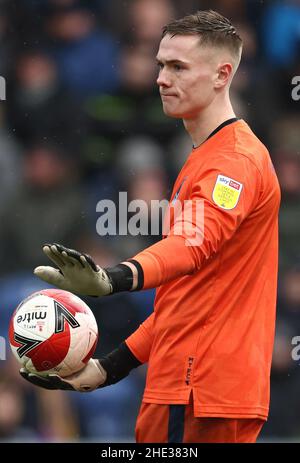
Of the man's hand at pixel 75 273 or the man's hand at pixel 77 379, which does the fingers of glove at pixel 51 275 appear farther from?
the man's hand at pixel 77 379

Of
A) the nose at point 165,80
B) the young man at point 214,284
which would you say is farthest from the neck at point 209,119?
the nose at point 165,80

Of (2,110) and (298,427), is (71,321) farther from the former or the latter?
(2,110)

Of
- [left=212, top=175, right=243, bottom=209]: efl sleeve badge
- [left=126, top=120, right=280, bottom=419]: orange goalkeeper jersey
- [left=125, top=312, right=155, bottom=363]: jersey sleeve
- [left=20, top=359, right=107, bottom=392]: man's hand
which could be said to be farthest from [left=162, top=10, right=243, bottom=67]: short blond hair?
[left=20, top=359, right=107, bottom=392]: man's hand

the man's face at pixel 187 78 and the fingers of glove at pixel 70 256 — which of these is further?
the man's face at pixel 187 78

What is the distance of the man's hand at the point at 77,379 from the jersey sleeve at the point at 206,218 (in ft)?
2.94

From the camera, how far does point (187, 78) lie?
459 cm

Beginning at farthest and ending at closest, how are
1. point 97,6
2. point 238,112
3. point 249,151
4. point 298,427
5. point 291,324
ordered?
point 97,6, point 238,112, point 291,324, point 298,427, point 249,151

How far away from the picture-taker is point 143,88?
9.20 metres

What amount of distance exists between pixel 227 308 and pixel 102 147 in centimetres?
478

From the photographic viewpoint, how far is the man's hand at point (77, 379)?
14.9 ft

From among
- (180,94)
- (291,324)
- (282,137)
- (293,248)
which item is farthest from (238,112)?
(180,94)

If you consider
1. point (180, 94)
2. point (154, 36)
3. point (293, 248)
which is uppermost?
point (154, 36)

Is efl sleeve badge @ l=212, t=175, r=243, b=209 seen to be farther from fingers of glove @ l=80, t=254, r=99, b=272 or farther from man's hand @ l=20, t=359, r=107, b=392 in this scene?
man's hand @ l=20, t=359, r=107, b=392

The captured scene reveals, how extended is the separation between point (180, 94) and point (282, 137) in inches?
188
